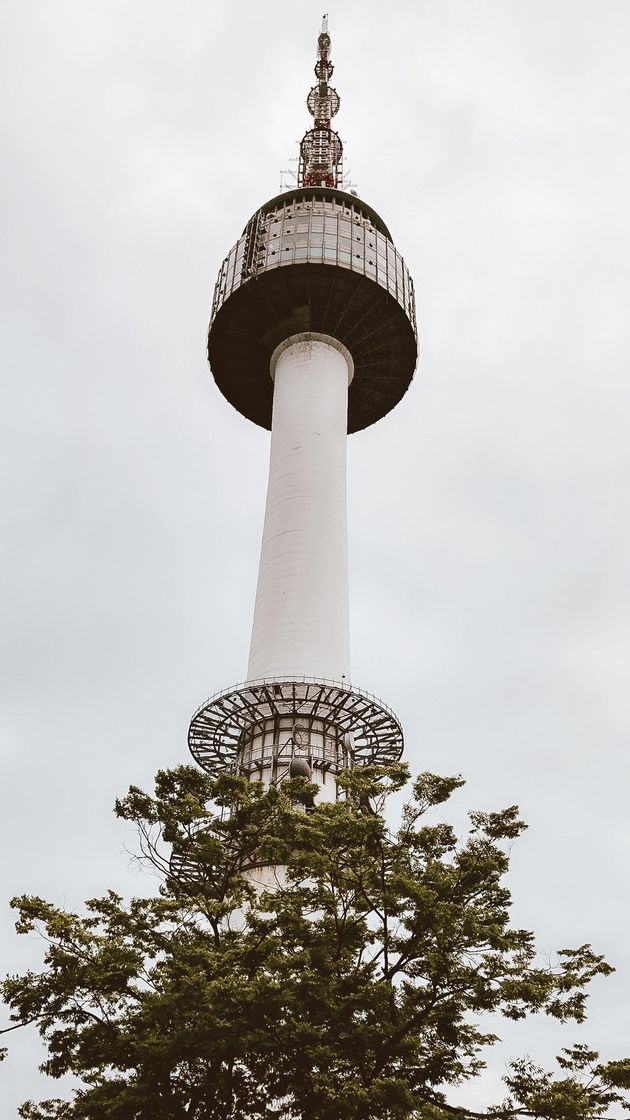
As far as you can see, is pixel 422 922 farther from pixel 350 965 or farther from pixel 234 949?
pixel 234 949

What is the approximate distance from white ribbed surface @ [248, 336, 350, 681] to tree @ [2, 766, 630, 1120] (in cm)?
2757

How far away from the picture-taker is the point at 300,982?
2414 centimetres

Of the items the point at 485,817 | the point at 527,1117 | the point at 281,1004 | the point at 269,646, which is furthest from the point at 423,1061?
the point at 269,646

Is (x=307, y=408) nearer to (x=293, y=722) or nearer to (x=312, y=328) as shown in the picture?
(x=312, y=328)

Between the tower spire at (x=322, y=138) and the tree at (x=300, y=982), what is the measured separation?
2521 inches

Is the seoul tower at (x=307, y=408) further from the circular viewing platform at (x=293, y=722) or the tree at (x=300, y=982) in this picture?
the tree at (x=300, y=982)

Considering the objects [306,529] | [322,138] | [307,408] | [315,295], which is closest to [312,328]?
[315,295]

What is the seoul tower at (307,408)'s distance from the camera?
5559 centimetres

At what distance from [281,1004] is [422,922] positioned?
412 centimetres

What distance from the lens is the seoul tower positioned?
182ft

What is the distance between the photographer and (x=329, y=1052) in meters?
23.7

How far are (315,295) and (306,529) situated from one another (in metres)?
17.8

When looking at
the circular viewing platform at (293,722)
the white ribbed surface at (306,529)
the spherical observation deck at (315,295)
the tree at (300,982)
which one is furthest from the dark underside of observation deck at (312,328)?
the tree at (300,982)

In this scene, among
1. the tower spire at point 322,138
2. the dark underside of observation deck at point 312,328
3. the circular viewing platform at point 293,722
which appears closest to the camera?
the circular viewing platform at point 293,722
